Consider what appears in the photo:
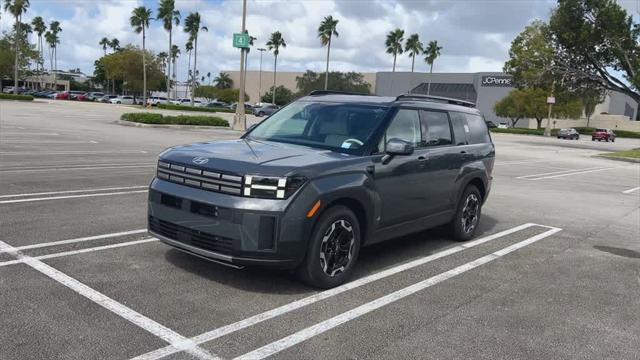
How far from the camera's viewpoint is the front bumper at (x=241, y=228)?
14.7ft

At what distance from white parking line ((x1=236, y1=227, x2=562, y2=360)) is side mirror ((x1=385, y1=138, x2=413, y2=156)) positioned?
1290 mm

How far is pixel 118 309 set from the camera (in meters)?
4.26

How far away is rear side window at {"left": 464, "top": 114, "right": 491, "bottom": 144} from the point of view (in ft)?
24.4

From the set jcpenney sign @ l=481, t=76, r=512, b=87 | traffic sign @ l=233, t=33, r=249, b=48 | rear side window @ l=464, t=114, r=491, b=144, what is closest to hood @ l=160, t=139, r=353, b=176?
rear side window @ l=464, t=114, r=491, b=144

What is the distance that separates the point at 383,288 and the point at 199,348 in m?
2.06

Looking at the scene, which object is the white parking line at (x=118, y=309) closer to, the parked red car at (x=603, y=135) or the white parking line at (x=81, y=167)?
the white parking line at (x=81, y=167)

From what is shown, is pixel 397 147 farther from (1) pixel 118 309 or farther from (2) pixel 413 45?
(2) pixel 413 45

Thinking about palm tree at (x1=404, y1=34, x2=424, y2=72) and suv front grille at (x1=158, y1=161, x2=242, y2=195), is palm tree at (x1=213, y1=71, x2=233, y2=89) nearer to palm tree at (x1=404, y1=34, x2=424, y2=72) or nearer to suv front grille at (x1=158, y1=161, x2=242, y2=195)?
palm tree at (x1=404, y1=34, x2=424, y2=72)

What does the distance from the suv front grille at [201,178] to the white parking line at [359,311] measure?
124 cm

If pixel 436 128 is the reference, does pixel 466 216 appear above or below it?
below

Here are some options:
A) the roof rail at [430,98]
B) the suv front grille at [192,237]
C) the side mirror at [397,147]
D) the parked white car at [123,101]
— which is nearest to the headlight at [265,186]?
the suv front grille at [192,237]

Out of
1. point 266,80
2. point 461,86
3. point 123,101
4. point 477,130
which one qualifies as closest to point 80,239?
point 477,130

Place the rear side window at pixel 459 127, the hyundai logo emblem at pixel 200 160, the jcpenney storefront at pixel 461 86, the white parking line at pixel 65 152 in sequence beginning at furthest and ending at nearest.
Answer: the jcpenney storefront at pixel 461 86 → the white parking line at pixel 65 152 → the rear side window at pixel 459 127 → the hyundai logo emblem at pixel 200 160

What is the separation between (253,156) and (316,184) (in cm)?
65
